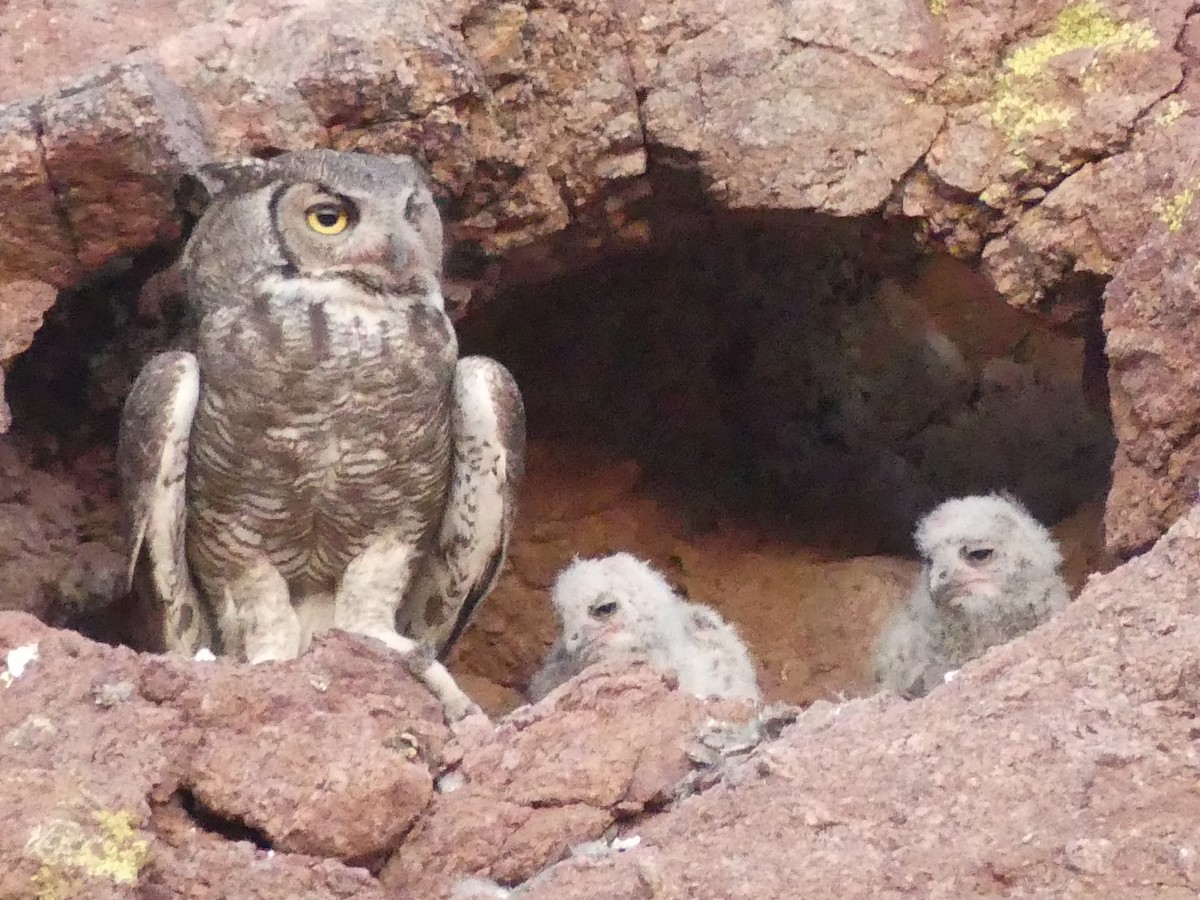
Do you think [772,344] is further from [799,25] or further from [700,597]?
[799,25]

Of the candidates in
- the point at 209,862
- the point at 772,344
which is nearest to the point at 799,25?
the point at 772,344

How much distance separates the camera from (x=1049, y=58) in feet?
9.61

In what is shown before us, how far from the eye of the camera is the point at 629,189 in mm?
3129

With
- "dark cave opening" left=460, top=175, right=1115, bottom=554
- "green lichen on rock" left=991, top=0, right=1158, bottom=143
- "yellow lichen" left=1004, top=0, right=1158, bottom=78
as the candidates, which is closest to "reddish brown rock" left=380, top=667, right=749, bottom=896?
"green lichen on rock" left=991, top=0, right=1158, bottom=143

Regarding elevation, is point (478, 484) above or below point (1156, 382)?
below

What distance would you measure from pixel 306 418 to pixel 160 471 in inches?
10.5

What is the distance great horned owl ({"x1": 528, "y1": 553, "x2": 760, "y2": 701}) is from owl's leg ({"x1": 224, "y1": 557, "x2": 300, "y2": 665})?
491mm

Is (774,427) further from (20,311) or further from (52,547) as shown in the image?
(20,311)

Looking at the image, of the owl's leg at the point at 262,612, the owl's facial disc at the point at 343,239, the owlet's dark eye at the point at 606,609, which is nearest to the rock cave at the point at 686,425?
the owl's facial disc at the point at 343,239

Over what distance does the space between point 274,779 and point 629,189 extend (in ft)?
5.33

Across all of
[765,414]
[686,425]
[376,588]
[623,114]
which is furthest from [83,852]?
[765,414]

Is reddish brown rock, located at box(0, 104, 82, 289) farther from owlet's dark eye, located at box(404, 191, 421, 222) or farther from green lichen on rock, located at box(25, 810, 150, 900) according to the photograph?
green lichen on rock, located at box(25, 810, 150, 900)

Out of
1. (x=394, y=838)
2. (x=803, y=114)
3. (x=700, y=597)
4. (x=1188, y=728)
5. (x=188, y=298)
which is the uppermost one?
(x=803, y=114)

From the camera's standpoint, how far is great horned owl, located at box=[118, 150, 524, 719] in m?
2.60
